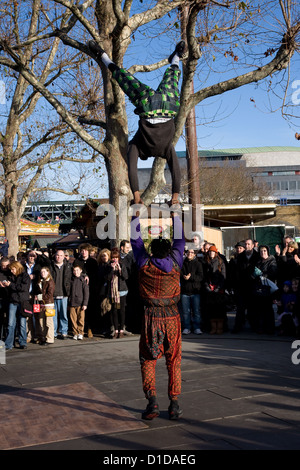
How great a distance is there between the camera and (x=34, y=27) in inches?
707

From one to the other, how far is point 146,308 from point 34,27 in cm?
1496

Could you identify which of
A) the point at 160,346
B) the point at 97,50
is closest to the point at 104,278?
the point at 97,50

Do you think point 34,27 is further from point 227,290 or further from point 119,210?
point 227,290

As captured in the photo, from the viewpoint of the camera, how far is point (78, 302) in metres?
11.3

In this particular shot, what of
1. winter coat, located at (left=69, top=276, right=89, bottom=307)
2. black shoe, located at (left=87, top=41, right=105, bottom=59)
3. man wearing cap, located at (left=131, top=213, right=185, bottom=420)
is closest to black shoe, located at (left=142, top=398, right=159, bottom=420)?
man wearing cap, located at (left=131, top=213, right=185, bottom=420)

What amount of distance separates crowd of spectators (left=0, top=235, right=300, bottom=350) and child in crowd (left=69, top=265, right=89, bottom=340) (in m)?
0.02

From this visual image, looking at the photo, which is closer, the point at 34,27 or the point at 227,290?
the point at 227,290

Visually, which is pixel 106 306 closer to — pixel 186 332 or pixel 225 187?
pixel 186 332

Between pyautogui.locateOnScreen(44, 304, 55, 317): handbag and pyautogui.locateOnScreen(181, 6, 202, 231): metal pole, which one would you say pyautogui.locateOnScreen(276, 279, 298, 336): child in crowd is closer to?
pyautogui.locateOnScreen(181, 6, 202, 231): metal pole

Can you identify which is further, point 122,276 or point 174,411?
point 122,276

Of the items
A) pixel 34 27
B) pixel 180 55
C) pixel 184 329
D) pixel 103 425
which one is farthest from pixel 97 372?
pixel 34 27

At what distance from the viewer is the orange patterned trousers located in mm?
5539

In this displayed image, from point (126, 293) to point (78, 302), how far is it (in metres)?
1.04

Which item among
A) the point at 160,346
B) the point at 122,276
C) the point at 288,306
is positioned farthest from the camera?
the point at 122,276
